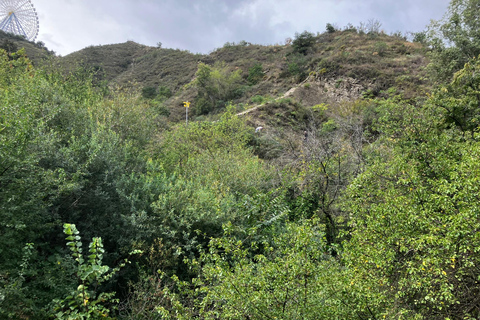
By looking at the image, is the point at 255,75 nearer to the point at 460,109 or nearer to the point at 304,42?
the point at 304,42

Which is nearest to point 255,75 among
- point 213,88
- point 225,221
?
point 213,88

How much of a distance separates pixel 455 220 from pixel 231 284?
2.96m

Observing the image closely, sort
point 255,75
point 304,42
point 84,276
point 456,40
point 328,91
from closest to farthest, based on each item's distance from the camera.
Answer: point 84,276 → point 456,40 → point 328,91 → point 255,75 → point 304,42

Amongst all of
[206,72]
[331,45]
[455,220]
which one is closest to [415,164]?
[455,220]

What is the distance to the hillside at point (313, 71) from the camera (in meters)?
25.8

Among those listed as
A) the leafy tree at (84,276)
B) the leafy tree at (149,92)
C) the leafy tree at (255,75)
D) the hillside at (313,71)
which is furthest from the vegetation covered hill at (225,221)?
the leafy tree at (149,92)

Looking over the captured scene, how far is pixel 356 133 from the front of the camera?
32.9 feet

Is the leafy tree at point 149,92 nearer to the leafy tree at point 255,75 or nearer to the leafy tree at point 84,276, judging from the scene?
the leafy tree at point 255,75

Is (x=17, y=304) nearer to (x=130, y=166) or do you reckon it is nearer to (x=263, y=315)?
(x=263, y=315)

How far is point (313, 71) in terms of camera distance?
30594 millimetres

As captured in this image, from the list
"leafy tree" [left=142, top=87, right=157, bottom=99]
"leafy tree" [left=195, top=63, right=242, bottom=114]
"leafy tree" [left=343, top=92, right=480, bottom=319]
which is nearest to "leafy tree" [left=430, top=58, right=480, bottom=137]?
"leafy tree" [left=343, top=92, right=480, bottom=319]

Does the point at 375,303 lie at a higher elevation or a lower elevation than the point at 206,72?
lower

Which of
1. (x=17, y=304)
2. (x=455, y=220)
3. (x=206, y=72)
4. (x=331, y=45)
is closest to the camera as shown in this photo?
(x=455, y=220)

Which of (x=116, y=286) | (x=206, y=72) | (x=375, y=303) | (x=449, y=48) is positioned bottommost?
(x=116, y=286)
